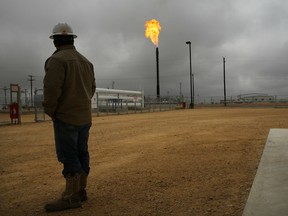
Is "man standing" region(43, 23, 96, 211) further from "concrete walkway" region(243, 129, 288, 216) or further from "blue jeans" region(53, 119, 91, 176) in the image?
"concrete walkway" region(243, 129, 288, 216)

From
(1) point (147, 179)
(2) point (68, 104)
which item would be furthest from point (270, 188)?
(2) point (68, 104)

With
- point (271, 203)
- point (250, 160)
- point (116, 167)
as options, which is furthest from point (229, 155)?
point (271, 203)

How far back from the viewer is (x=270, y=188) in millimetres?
4203

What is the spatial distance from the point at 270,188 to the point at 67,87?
8.35 ft

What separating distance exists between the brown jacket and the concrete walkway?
1.99 meters

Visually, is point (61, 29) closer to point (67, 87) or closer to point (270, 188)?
point (67, 87)

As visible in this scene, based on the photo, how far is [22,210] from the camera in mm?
4098

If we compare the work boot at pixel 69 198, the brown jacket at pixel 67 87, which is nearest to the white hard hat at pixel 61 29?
the brown jacket at pixel 67 87

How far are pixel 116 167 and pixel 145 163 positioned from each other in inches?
21.4

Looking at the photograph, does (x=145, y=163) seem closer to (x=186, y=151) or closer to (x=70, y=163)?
(x=186, y=151)

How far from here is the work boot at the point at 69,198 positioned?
4043 mm

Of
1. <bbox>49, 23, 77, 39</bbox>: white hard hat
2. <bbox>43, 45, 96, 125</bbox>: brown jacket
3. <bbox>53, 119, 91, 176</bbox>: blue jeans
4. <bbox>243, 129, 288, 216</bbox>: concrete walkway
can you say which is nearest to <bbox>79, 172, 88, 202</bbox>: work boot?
<bbox>53, 119, 91, 176</bbox>: blue jeans

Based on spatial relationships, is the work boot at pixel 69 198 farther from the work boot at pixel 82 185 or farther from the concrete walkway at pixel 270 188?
the concrete walkway at pixel 270 188

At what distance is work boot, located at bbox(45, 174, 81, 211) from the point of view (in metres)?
4.04
